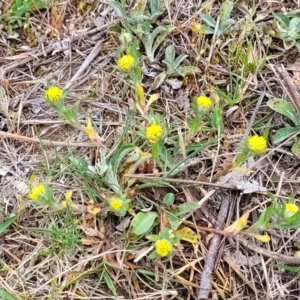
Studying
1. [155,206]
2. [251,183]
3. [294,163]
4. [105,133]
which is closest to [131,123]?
[105,133]

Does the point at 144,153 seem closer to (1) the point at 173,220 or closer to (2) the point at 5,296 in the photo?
(1) the point at 173,220

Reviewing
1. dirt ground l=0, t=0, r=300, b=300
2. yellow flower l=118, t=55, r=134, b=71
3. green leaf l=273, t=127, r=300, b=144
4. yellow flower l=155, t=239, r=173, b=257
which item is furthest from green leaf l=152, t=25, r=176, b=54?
yellow flower l=155, t=239, r=173, b=257

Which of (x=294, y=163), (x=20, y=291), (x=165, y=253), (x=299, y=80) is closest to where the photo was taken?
(x=165, y=253)

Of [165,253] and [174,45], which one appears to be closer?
[165,253]

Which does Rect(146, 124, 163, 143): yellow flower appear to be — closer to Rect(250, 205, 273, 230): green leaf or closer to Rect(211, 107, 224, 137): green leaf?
Rect(211, 107, 224, 137): green leaf

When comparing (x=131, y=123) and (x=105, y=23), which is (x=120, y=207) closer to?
(x=131, y=123)

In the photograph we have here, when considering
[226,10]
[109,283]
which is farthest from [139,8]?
[109,283]

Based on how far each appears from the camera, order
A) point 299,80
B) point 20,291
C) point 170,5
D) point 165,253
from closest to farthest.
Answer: point 165,253, point 20,291, point 299,80, point 170,5

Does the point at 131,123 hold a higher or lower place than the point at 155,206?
higher
